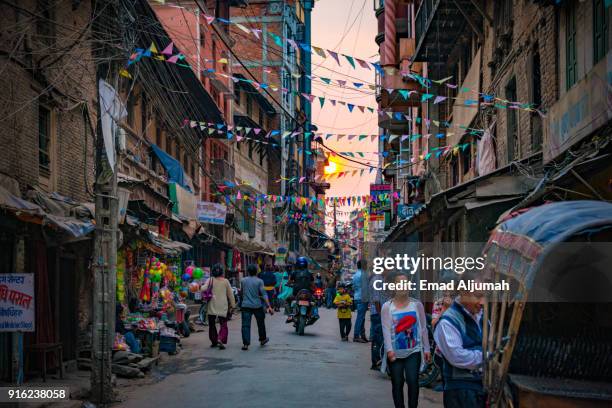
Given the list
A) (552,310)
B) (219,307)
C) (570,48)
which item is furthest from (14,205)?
(570,48)

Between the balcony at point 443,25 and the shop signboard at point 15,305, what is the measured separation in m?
14.4

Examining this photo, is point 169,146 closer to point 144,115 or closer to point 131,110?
point 144,115

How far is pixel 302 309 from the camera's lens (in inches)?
821

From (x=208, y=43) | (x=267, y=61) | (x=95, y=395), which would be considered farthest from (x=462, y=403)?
(x=267, y=61)

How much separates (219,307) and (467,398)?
10.7 meters

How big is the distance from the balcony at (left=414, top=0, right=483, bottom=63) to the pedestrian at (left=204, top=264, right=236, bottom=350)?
30.0ft

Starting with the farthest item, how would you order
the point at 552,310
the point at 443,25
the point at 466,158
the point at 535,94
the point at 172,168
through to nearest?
1. the point at 172,168
2. the point at 466,158
3. the point at 443,25
4. the point at 535,94
5. the point at 552,310

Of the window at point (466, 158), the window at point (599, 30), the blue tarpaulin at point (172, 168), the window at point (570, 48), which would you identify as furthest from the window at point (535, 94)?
the blue tarpaulin at point (172, 168)

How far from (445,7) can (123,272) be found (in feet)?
35.7

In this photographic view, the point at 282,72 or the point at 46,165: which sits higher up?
the point at 282,72

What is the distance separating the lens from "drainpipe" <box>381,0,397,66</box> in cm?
3828

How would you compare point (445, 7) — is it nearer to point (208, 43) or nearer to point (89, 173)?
point (89, 173)

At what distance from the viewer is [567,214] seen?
270 inches

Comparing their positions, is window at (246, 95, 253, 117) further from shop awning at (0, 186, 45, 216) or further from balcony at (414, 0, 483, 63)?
shop awning at (0, 186, 45, 216)
